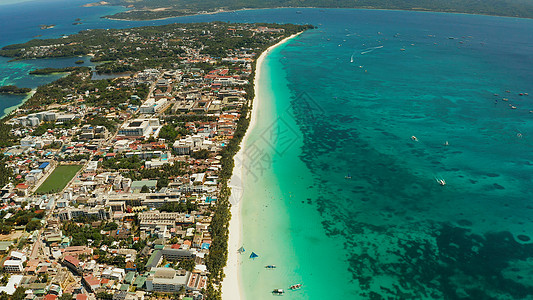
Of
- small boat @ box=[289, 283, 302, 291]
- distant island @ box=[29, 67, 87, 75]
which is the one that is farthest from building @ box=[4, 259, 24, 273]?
distant island @ box=[29, 67, 87, 75]

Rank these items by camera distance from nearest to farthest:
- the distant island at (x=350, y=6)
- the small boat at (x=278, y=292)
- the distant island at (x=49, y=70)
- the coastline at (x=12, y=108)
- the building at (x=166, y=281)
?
the building at (x=166, y=281) < the small boat at (x=278, y=292) < the coastline at (x=12, y=108) < the distant island at (x=49, y=70) < the distant island at (x=350, y=6)

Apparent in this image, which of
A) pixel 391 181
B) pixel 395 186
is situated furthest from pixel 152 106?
pixel 395 186

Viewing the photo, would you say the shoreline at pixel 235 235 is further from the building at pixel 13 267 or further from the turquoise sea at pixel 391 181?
the building at pixel 13 267

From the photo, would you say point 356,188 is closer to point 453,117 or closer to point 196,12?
point 453,117

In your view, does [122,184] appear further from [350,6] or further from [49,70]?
[350,6]

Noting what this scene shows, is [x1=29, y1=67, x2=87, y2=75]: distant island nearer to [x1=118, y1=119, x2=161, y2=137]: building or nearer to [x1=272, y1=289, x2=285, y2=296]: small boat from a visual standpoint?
[x1=118, y1=119, x2=161, y2=137]: building

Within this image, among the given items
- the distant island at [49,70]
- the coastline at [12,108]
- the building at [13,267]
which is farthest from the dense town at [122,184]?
the distant island at [49,70]
